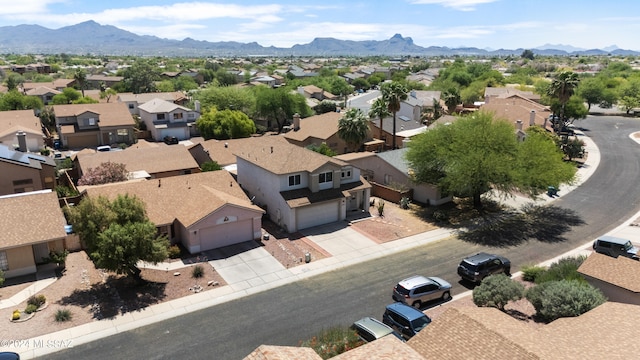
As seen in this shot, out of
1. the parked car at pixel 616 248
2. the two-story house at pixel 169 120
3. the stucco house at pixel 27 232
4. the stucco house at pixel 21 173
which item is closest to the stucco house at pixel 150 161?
the stucco house at pixel 21 173

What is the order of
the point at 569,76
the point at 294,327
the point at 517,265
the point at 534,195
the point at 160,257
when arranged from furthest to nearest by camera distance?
the point at 569,76
the point at 534,195
the point at 517,265
the point at 160,257
the point at 294,327

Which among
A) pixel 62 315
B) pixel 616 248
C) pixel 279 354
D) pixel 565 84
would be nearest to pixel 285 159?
pixel 62 315

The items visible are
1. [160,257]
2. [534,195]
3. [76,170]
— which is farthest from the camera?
[76,170]

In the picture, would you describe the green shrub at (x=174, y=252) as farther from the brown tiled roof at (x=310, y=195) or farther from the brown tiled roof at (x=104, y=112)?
the brown tiled roof at (x=104, y=112)

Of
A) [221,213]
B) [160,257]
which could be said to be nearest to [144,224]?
[160,257]

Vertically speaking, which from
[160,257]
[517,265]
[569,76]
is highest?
[569,76]

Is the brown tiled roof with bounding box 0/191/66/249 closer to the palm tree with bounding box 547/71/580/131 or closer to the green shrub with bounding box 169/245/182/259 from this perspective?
the green shrub with bounding box 169/245/182/259

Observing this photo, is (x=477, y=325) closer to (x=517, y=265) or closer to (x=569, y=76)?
(x=517, y=265)

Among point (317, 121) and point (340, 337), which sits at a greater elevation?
point (317, 121)
